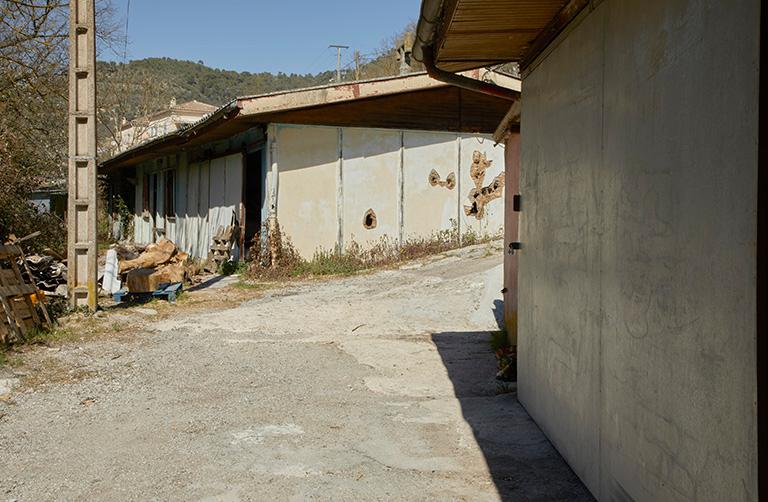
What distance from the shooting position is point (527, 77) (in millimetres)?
5000

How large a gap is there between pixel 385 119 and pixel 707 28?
12772 mm

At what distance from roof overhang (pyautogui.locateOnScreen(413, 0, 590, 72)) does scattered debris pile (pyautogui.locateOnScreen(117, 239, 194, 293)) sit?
23.3ft

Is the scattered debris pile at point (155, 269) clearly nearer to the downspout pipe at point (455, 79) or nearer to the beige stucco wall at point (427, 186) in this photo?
the beige stucco wall at point (427, 186)

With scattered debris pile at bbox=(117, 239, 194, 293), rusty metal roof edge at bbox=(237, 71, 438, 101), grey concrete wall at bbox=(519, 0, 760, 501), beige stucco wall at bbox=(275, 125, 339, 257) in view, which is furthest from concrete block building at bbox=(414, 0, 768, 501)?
beige stucco wall at bbox=(275, 125, 339, 257)

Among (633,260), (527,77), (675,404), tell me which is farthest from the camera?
(527,77)

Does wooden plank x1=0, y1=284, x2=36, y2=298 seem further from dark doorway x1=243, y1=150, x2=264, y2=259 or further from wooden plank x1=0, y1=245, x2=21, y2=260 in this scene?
dark doorway x1=243, y1=150, x2=264, y2=259

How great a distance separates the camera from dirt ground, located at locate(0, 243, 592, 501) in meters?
3.66

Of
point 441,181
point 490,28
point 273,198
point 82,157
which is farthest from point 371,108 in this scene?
point 490,28

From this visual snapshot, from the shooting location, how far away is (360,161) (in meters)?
14.6

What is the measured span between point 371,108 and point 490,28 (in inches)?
400

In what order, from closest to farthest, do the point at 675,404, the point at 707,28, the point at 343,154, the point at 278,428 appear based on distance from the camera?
the point at 707,28 → the point at 675,404 → the point at 278,428 → the point at 343,154

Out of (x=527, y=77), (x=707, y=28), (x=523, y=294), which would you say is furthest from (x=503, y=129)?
(x=707, y=28)

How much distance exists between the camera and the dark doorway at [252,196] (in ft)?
51.6

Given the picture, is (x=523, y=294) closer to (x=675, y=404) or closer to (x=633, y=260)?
(x=633, y=260)
